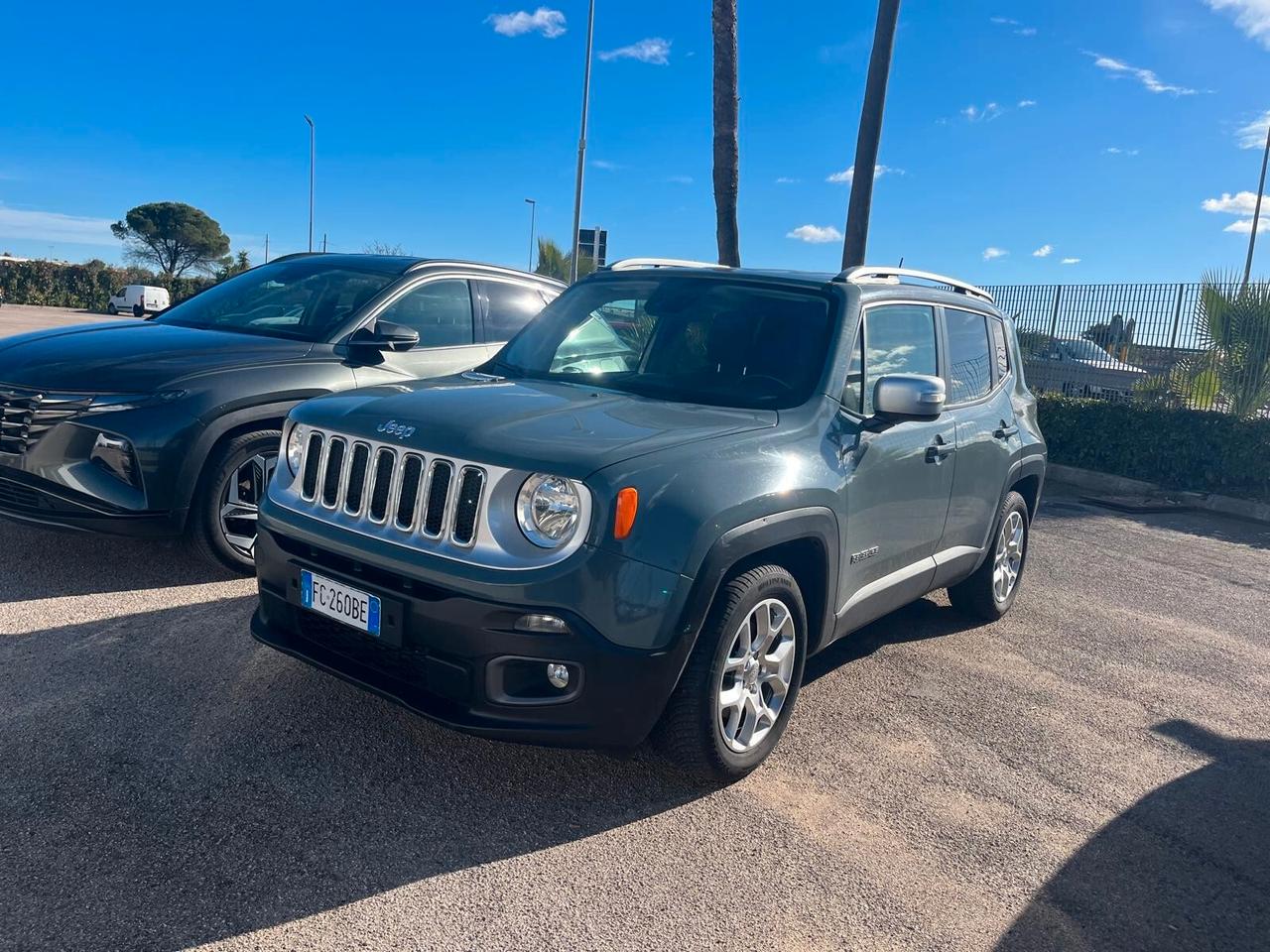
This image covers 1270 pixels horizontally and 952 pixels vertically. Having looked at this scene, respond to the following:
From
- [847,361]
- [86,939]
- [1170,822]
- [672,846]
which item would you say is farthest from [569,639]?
[1170,822]

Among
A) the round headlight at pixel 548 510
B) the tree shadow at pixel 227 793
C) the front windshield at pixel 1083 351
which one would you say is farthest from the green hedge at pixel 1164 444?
the round headlight at pixel 548 510

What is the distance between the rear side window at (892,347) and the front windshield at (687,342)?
208 mm

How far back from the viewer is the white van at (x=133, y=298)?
39969 millimetres

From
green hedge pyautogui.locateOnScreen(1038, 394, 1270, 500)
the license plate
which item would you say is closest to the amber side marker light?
the license plate

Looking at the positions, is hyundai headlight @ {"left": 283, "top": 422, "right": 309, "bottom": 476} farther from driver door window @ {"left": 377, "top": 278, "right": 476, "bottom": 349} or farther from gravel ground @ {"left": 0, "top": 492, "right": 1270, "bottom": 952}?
driver door window @ {"left": 377, "top": 278, "right": 476, "bottom": 349}

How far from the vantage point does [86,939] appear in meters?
2.39

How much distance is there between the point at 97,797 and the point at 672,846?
69.3 inches

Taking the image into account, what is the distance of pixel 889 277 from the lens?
4.58 m

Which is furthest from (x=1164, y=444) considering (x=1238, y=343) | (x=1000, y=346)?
(x=1000, y=346)

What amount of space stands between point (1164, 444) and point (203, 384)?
1072 cm

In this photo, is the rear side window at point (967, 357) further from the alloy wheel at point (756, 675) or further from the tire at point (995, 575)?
the alloy wheel at point (756, 675)

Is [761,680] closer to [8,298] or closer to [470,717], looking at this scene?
[470,717]

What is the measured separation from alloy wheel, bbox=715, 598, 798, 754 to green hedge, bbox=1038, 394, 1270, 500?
9652 millimetres

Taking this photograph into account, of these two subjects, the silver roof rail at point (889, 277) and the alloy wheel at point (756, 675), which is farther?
the silver roof rail at point (889, 277)
